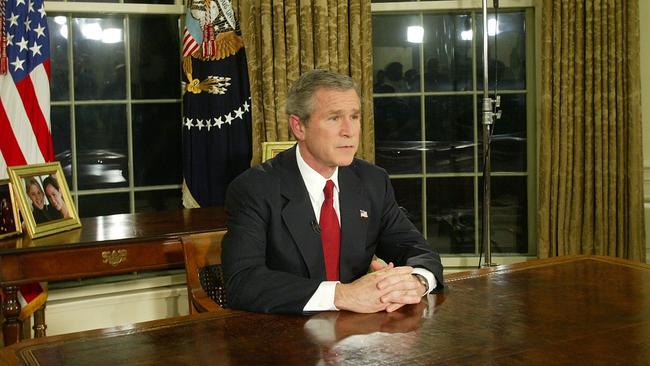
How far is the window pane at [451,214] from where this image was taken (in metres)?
4.86

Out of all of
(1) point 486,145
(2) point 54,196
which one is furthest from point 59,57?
(1) point 486,145

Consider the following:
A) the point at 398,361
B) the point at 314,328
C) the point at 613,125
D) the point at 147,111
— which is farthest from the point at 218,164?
the point at 398,361

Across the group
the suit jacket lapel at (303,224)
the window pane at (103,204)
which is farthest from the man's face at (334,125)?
the window pane at (103,204)

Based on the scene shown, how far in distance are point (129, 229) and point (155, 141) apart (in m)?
1.20

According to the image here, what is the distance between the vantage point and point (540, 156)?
14.9 ft

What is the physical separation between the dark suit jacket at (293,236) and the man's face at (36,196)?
123 centimetres

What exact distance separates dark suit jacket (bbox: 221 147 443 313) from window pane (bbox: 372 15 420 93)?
217 centimetres

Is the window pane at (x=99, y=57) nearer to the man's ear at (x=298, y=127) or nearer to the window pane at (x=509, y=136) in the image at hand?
the window pane at (x=509, y=136)

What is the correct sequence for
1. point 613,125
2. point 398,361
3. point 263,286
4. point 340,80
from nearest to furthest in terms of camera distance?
point 398,361 < point 263,286 < point 340,80 < point 613,125

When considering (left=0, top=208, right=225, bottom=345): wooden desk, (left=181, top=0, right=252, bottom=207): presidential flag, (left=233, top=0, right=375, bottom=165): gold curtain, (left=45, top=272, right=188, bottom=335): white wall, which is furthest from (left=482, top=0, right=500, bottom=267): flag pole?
(left=45, top=272, right=188, bottom=335): white wall

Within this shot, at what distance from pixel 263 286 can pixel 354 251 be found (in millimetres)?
470

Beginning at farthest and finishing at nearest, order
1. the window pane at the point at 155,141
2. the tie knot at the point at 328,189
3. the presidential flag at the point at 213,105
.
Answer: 1. the window pane at the point at 155,141
2. the presidential flag at the point at 213,105
3. the tie knot at the point at 328,189

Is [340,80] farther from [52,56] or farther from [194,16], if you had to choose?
[52,56]

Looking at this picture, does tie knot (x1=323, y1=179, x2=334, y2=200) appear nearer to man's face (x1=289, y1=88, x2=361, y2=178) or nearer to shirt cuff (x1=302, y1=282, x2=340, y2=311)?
man's face (x1=289, y1=88, x2=361, y2=178)
